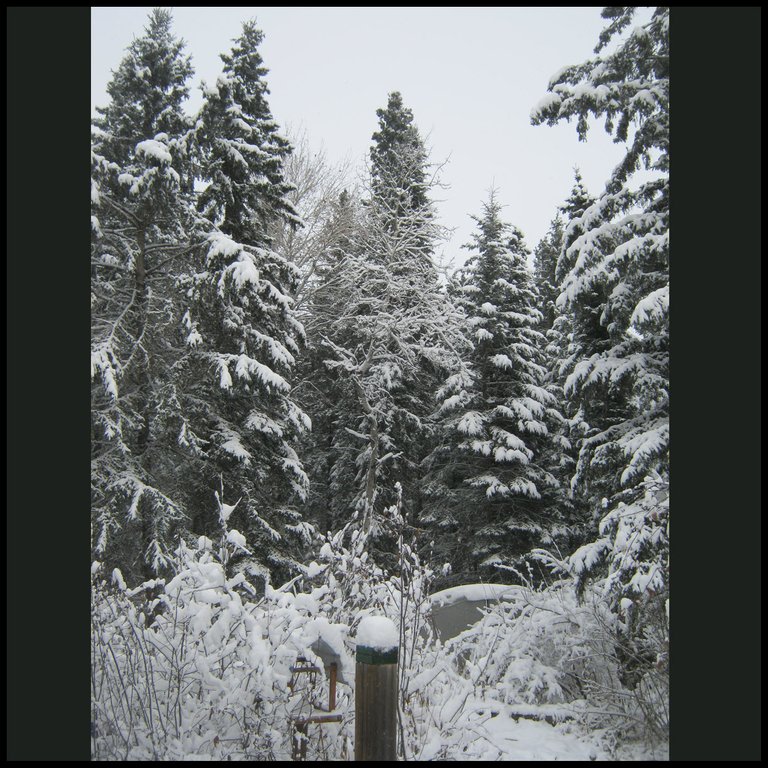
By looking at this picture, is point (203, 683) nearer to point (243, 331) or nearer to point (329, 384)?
point (243, 331)

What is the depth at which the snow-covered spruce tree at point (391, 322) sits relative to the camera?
18.3 m

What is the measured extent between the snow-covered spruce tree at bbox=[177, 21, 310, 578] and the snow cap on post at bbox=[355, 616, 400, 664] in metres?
8.99

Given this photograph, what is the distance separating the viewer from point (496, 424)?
62.1 feet

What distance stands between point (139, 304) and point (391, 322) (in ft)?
28.3

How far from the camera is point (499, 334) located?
62.8 feet

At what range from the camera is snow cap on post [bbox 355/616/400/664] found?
3551 millimetres

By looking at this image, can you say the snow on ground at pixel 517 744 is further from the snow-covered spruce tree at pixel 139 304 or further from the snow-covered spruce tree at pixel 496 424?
the snow-covered spruce tree at pixel 496 424

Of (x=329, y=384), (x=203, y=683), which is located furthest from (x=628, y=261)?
(x=329, y=384)

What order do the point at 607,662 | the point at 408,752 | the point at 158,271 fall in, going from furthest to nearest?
the point at 158,271 < the point at 607,662 < the point at 408,752

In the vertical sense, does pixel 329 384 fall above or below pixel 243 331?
below

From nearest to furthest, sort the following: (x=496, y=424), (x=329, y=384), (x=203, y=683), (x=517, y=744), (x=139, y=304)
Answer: (x=203, y=683)
(x=517, y=744)
(x=139, y=304)
(x=496, y=424)
(x=329, y=384)

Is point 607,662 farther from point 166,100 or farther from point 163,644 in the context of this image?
point 166,100
